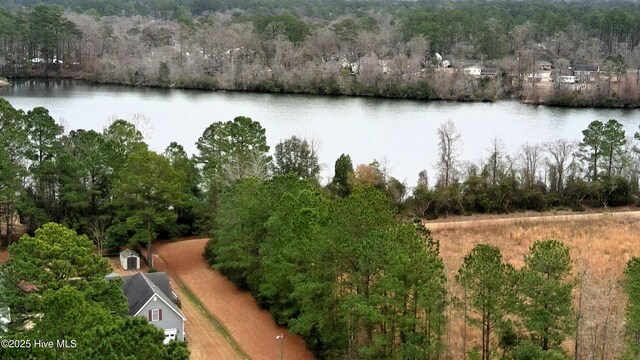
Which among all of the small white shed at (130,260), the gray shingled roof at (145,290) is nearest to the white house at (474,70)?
the small white shed at (130,260)

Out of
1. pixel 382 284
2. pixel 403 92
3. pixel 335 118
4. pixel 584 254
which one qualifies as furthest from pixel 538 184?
pixel 403 92

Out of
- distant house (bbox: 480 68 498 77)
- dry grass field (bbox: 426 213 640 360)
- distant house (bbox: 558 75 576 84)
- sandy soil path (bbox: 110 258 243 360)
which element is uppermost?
distant house (bbox: 480 68 498 77)

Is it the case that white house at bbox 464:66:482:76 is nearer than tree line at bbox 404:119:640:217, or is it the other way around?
tree line at bbox 404:119:640:217

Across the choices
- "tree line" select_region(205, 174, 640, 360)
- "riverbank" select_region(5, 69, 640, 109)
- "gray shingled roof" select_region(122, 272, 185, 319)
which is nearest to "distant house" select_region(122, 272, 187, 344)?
"gray shingled roof" select_region(122, 272, 185, 319)

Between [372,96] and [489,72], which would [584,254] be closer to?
[372,96]

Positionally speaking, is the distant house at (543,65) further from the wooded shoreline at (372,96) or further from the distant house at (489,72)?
the wooded shoreline at (372,96)

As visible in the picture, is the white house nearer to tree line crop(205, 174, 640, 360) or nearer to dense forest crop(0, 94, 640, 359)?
dense forest crop(0, 94, 640, 359)

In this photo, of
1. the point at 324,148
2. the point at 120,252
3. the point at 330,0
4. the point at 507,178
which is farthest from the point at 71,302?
the point at 330,0
